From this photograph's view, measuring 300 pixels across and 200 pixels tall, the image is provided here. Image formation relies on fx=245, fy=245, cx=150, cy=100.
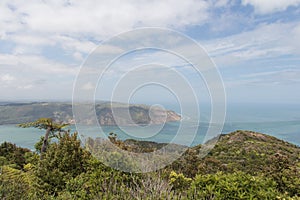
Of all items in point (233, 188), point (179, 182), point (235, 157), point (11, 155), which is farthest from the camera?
point (235, 157)

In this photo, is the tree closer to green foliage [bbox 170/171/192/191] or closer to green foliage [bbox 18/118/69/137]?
green foliage [bbox 18/118/69/137]

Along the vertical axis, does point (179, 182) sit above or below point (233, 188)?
below

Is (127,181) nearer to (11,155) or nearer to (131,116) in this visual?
(131,116)

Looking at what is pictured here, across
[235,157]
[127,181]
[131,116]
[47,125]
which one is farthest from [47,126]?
[235,157]

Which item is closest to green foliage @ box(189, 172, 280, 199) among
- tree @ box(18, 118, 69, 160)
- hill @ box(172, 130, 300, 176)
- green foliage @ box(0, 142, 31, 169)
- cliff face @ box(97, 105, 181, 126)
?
Result: cliff face @ box(97, 105, 181, 126)

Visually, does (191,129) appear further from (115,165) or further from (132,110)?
(115,165)

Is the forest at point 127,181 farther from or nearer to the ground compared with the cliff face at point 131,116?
nearer to the ground

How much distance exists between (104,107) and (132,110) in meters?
0.67

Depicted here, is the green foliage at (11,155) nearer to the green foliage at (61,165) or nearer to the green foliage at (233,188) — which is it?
the green foliage at (61,165)

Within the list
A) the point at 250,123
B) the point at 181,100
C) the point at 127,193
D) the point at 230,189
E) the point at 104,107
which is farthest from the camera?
the point at 250,123

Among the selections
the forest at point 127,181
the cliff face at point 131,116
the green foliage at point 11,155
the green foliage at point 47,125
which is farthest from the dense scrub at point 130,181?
the green foliage at point 11,155

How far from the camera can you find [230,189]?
385 cm

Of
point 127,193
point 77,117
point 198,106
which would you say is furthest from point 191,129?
point 77,117

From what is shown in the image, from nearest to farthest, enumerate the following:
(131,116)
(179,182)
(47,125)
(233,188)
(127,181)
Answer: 1. (233,188)
2. (127,181)
3. (131,116)
4. (179,182)
5. (47,125)
